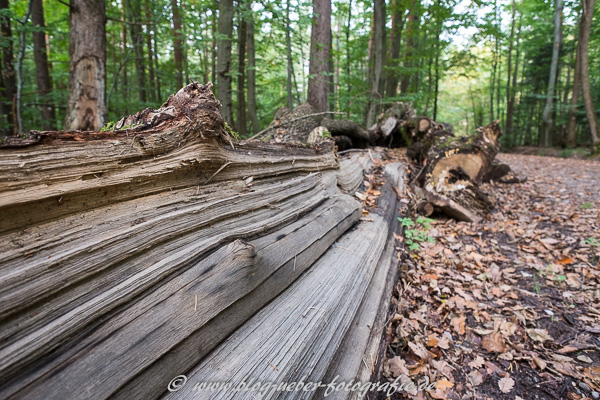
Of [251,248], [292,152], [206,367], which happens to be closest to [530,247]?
[292,152]

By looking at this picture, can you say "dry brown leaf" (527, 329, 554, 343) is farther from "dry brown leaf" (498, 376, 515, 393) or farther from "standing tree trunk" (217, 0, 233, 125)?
"standing tree trunk" (217, 0, 233, 125)

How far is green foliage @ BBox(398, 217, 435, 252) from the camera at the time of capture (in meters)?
3.81

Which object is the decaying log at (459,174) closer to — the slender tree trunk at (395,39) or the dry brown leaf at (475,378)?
the dry brown leaf at (475,378)

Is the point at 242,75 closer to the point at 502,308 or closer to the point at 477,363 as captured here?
the point at 502,308

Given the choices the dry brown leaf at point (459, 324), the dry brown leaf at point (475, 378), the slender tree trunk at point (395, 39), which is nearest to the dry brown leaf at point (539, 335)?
the dry brown leaf at point (459, 324)

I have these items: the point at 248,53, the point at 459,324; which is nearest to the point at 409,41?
the point at 248,53

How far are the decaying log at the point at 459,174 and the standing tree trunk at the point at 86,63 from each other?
5.61 m

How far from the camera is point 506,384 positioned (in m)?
2.01

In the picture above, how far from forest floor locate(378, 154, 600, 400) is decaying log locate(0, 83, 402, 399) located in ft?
2.08

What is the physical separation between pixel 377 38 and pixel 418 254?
8399 millimetres

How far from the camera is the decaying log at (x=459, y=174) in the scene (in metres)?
4.68

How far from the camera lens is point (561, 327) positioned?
96.8 inches

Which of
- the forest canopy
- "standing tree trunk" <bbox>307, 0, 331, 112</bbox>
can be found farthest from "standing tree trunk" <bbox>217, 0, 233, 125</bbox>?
"standing tree trunk" <bbox>307, 0, 331, 112</bbox>

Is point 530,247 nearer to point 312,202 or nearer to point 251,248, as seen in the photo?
point 312,202
